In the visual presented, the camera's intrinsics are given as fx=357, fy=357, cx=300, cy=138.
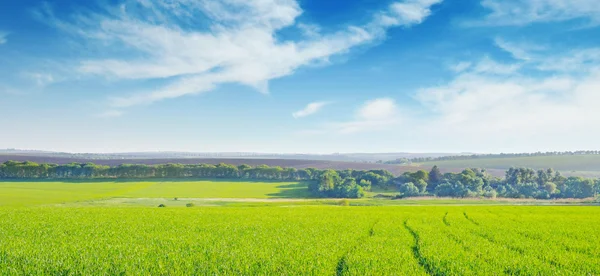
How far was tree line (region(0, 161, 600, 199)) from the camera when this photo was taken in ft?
354

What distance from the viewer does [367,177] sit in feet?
450

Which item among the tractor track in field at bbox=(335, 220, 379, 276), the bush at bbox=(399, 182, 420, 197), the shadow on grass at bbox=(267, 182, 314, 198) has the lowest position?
the shadow on grass at bbox=(267, 182, 314, 198)

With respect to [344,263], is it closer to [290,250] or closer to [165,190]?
[290,250]

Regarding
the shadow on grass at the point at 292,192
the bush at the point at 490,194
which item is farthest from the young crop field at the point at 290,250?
the bush at the point at 490,194

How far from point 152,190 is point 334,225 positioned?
92198 millimetres

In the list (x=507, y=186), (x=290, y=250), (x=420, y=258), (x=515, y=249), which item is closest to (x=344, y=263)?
(x=290, y=250)

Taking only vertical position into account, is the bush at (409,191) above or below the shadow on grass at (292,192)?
above

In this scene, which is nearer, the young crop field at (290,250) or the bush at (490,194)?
the young crop field at (290,250)

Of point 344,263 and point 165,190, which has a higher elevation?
point 344,263

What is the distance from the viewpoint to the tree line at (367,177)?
10781 centimetres

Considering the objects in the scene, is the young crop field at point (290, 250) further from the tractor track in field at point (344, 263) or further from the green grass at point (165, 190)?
Answer: the green grass at point (165, 190)

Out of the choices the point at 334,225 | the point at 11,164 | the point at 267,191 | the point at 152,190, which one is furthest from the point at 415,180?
the point at 11,164

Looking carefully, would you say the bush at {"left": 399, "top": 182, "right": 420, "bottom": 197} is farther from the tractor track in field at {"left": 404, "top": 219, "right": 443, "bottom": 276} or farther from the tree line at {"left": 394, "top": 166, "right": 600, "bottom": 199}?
the tractor track in field at {"left": 404, "top": 219, "right": 443, "bottom": 276}

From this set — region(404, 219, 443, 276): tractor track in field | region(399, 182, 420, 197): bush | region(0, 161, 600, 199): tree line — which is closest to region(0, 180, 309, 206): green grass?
region(0, 161, 600, 199): tree line
